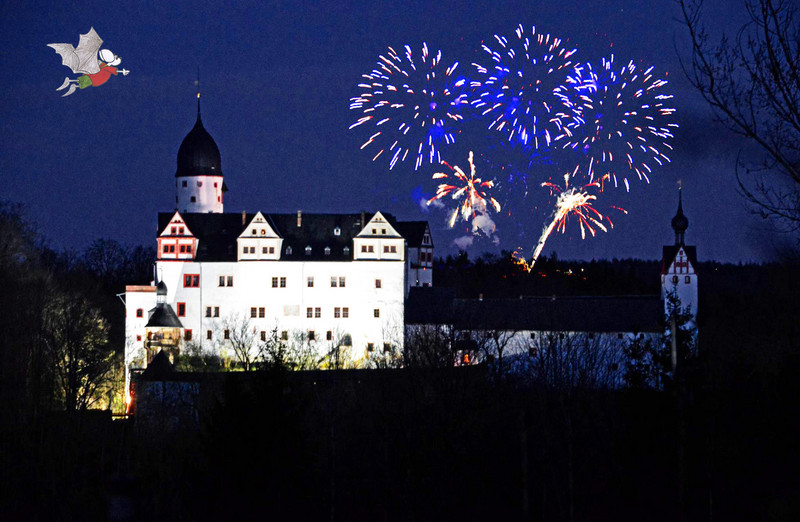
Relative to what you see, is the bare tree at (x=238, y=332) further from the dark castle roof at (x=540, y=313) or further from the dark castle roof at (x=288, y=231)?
the dark castle roof at (x=540, y=313)

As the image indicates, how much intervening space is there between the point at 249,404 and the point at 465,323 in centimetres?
3467

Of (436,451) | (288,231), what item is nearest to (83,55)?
(288,231)

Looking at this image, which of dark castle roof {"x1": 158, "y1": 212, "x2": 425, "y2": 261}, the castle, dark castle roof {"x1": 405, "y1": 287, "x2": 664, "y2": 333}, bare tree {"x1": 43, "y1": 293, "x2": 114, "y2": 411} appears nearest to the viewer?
bare tree {"x1": 43, "y1": 293, "x2": 114, "y2": 411}

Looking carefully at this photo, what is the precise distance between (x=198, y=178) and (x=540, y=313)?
24420 mm

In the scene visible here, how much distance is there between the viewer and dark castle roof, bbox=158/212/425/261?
61.0 m

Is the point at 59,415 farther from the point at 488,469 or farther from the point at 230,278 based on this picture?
the point at 230,278

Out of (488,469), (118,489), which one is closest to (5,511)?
(488,469)

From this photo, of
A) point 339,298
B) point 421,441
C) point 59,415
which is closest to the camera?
point 421,441

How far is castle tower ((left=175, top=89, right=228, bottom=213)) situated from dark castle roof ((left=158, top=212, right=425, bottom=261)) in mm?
5853

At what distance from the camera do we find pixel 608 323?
56.8 metres

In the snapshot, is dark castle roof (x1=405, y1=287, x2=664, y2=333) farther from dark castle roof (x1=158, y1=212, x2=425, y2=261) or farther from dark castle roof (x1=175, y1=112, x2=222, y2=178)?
dark castle roof (x1=175, y1=112, x2=222, y2=178)

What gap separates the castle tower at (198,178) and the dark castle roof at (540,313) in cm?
1619

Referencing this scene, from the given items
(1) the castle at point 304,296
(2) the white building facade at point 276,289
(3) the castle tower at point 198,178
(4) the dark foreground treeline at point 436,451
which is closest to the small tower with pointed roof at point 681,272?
(1) the castle at point 304,296

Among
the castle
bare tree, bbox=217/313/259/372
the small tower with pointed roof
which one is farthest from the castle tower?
the small tower with pointed roof
